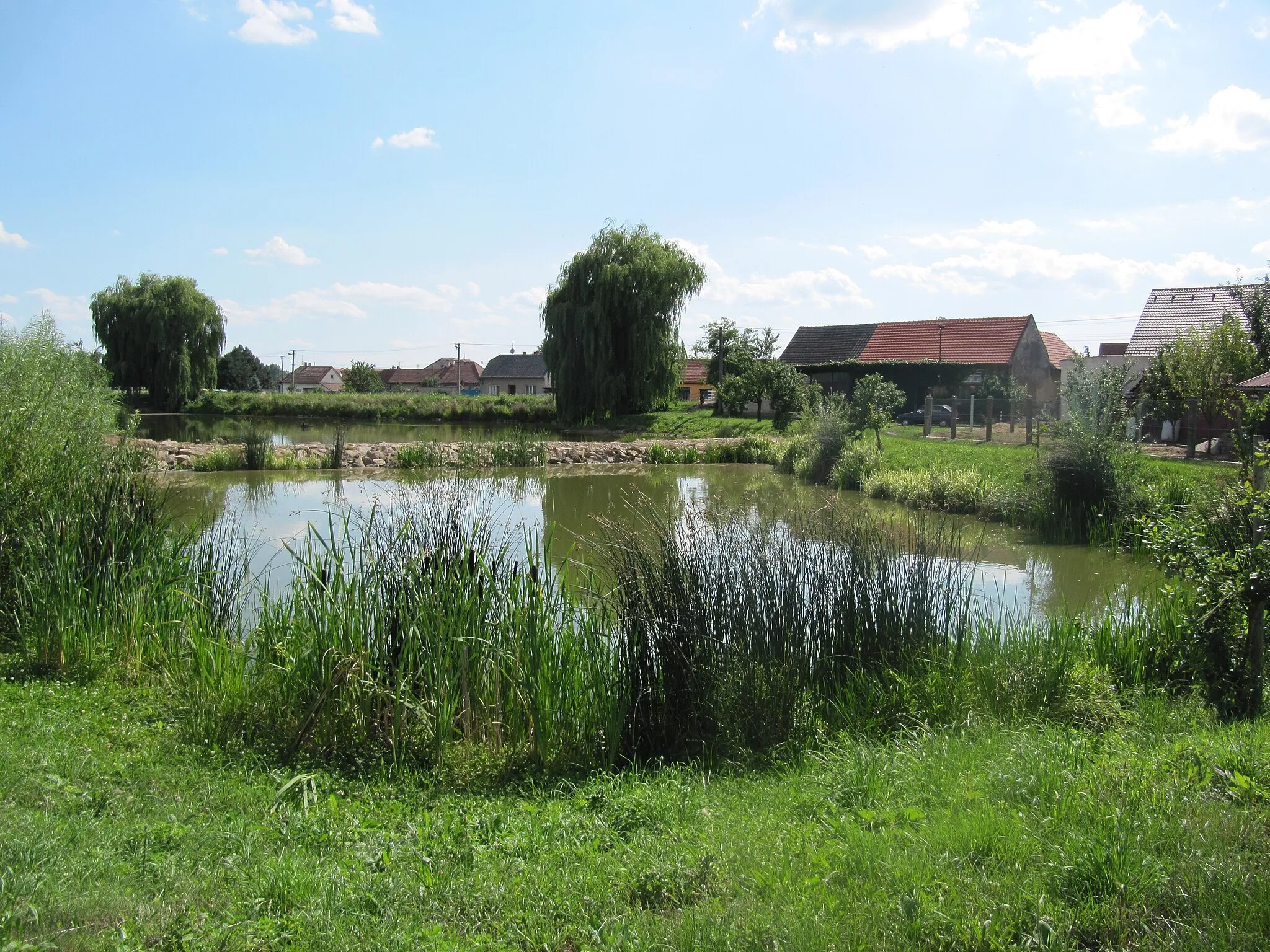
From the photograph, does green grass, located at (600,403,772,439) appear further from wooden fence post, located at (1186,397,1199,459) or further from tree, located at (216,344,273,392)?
tree, located at (216,344,273,392)

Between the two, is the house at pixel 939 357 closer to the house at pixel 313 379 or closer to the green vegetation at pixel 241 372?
the green vegetation at pixel 241 372

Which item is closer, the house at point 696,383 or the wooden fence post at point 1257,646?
the wooden fence post at point 1257,646

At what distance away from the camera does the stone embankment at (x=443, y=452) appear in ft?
76.6

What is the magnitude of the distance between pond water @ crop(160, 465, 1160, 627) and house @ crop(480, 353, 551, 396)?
52.2 meters

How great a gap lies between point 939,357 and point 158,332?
117 feet

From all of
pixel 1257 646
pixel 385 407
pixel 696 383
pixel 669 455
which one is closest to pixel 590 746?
pixel 1257 646

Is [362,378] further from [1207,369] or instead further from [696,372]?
[1207,369]

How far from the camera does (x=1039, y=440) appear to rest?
15.8m

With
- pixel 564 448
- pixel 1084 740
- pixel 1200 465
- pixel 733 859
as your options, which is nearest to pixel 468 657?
pixel 733 859

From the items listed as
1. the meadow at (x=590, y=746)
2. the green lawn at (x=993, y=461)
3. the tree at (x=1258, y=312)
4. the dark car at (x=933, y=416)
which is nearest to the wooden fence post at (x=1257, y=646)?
the meadow at (x=590, y=746)

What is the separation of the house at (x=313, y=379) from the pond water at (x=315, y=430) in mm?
47605

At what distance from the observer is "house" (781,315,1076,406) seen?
131ft

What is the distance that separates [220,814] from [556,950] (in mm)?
1855

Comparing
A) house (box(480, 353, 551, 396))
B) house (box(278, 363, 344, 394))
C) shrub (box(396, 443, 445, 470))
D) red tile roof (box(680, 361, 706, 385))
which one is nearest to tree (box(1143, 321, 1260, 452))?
shrub (box(396, 443, 445, 470))
